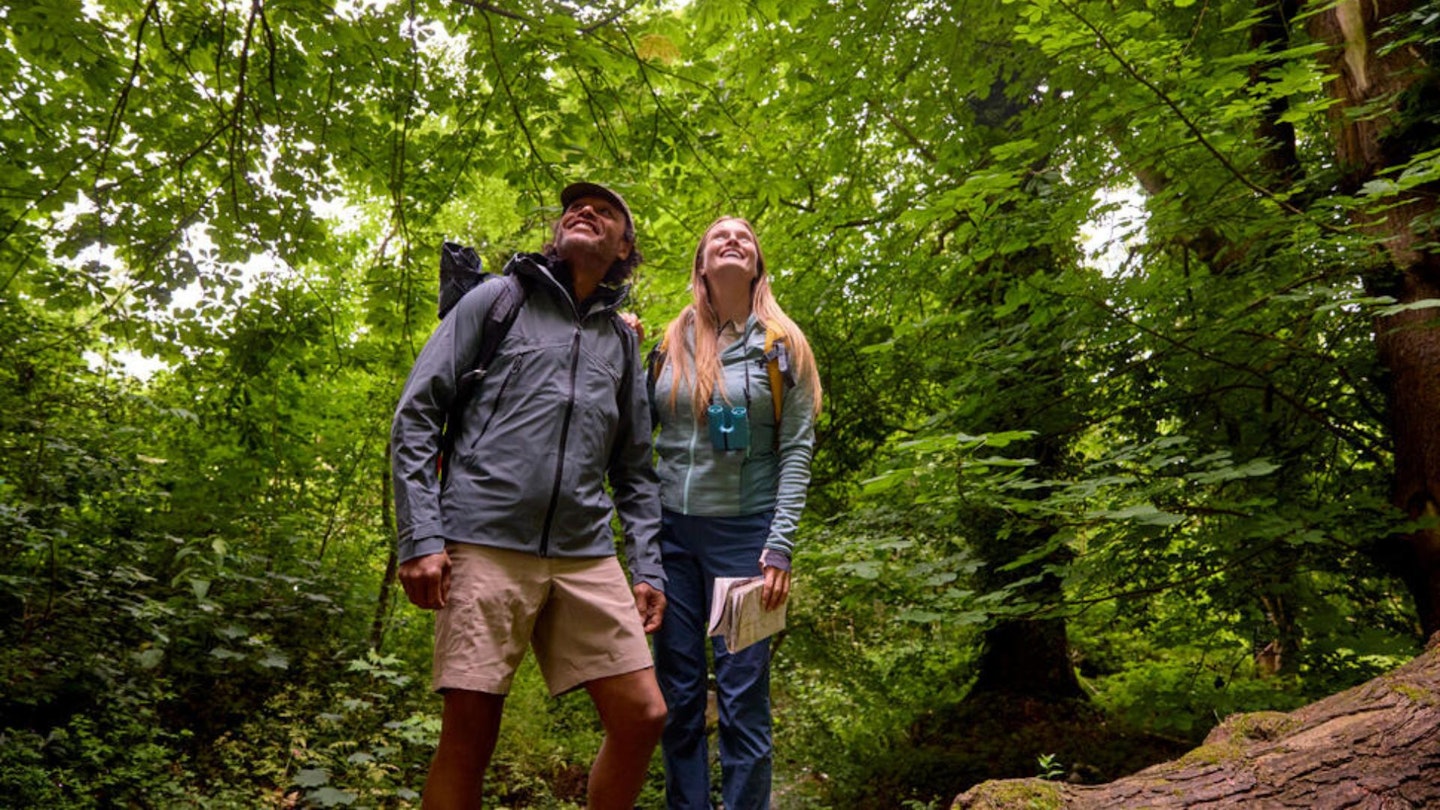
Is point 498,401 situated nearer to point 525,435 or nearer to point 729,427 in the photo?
point 525,435

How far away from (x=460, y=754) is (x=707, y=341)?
1.55m

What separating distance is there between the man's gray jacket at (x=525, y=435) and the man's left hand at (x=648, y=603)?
0.09ft

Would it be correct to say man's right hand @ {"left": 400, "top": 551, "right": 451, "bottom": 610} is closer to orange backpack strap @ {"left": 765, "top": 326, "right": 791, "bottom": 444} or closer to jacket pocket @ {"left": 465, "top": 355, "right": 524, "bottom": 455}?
jacket pocket @ {"left": 465, "top": 355, "right": 524, "bottom": 455}

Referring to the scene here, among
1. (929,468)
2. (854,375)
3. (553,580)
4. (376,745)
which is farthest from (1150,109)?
(376,745)

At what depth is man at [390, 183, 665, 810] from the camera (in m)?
2.19

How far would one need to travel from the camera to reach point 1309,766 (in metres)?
2.11

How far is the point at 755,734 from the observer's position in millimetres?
Result: 2580

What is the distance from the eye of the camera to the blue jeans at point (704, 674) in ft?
8.43

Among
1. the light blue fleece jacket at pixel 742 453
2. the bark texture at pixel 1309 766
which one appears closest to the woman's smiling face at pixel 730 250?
the light blue fleece jacket at pixel 742 453

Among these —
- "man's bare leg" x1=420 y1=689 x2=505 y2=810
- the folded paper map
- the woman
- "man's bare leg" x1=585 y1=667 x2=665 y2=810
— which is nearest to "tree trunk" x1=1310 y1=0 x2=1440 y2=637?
the woman

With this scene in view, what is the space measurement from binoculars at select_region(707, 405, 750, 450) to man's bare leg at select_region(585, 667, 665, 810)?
79 centimetres

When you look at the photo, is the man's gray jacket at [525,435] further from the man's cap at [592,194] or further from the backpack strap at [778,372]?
the backpack strap at [778,372]

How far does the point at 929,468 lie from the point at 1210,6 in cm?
309

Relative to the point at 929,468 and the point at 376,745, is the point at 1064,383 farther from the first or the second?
the point at 376,745
